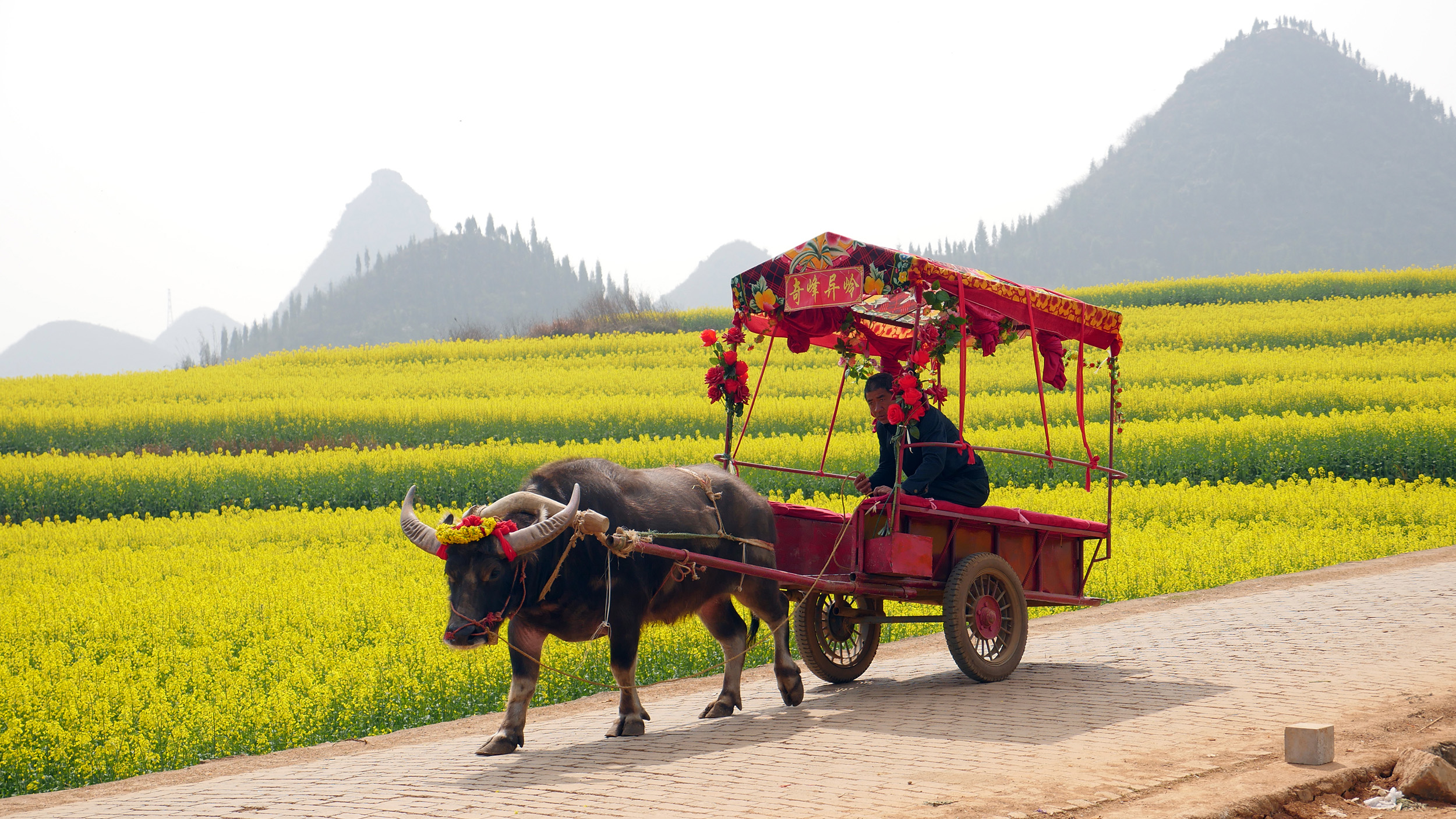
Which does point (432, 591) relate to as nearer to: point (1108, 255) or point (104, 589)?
point (104, 589)

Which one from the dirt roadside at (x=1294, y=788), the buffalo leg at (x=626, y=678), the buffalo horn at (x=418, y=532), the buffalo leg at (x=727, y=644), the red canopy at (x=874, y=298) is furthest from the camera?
the buffalo leg at (x=727, y=644)

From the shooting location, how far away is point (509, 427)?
87.3ft

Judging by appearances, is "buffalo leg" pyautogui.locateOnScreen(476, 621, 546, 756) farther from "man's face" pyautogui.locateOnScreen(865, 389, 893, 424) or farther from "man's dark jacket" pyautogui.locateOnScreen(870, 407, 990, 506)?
"man's face" pyautogui.locateOnScreen(865, 389, 893, 424)

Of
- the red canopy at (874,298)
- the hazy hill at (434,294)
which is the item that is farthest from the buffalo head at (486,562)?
the hazy hill at (434,294)

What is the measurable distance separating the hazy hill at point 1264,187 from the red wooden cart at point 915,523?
443ft

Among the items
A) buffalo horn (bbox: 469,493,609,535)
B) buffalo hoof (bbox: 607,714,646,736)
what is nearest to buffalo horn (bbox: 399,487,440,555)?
buffalo horn (bbox: 469,493,609,535)

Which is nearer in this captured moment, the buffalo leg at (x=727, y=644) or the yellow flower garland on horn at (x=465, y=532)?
the yellow flower garland on horn at (x=465, y=532)

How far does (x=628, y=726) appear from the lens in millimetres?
7066

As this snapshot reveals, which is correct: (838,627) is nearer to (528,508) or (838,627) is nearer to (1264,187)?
(528,508)

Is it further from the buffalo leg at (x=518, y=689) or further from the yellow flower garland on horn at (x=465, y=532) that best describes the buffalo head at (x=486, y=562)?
the buffalo leg at (x=518, y=689)

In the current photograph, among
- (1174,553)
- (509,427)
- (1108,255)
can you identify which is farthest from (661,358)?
(1108,255)

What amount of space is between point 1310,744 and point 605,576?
3.84 meters

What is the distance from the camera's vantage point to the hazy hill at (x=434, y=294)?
146500 mm

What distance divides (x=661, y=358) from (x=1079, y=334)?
29225mm
